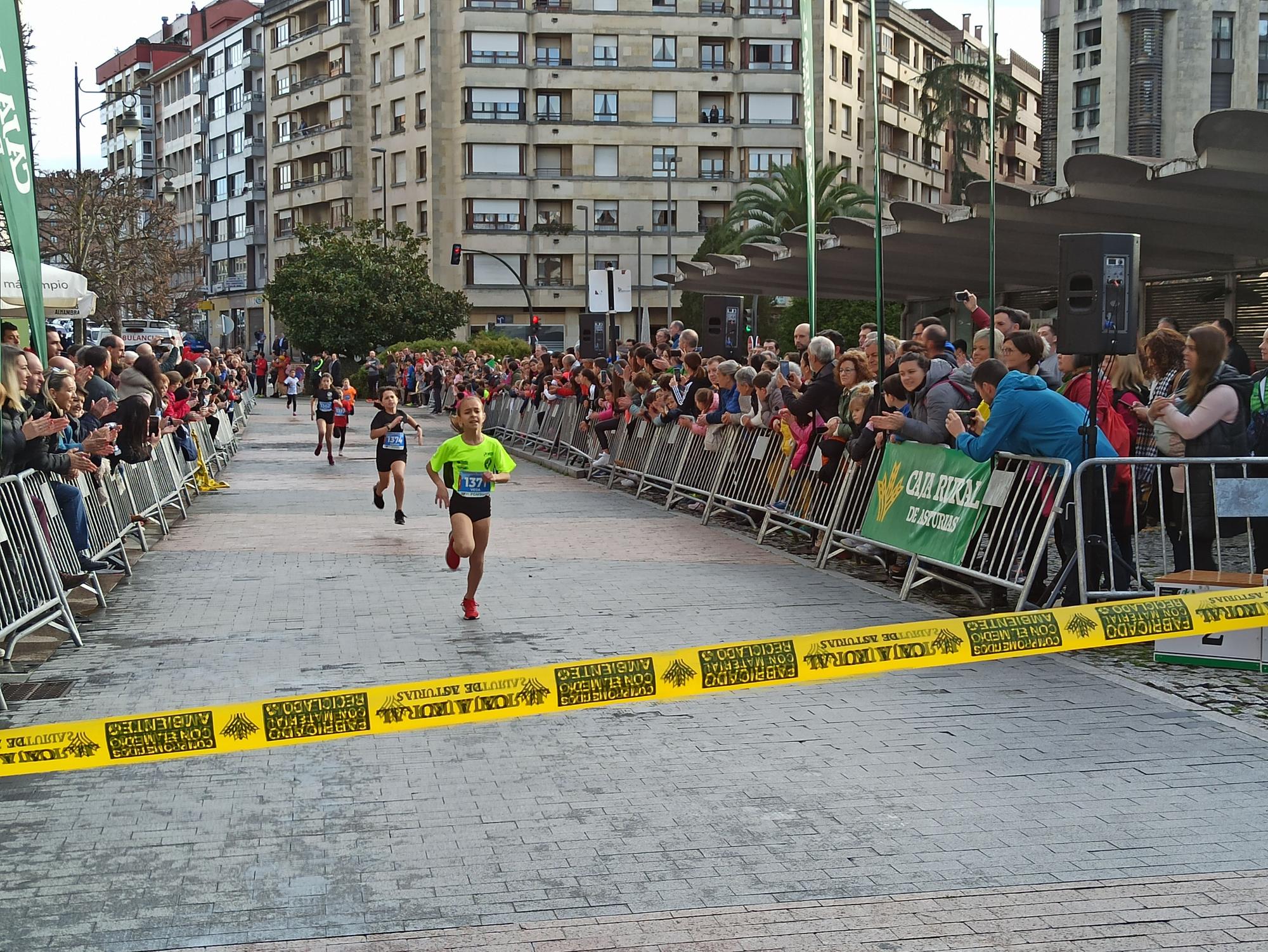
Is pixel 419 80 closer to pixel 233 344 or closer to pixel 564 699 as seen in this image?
pixel 233 344

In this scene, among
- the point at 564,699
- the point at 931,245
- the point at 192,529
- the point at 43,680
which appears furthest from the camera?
the point at 931,245

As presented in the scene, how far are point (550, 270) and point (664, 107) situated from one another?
10.4 m

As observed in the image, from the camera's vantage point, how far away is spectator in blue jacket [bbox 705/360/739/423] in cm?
1599

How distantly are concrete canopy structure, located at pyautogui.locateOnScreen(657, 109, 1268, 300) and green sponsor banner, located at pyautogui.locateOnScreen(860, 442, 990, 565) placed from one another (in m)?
4.76

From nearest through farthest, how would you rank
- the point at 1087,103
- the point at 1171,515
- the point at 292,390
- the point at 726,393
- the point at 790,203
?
the point at 1171,515, the point at 726,393, the point at 292,390, the point at 790,203, the point at 1087,103

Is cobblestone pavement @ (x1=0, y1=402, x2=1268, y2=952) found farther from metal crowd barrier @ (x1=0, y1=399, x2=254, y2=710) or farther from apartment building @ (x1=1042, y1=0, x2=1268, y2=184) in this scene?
apartment building @ (x1=1042, y1=0, x2=1268, y2=184)

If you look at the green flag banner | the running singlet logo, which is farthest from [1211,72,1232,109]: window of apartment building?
the green flag banner

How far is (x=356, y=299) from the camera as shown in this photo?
221 feet

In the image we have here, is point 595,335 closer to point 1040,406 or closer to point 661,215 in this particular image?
point 1040,406

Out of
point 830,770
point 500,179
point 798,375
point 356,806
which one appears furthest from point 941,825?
point 500,179

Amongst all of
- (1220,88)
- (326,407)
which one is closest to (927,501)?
(326,407)

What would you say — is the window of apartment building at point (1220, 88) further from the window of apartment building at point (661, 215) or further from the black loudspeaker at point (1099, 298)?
the black loudspeaker at point (1099, 298)

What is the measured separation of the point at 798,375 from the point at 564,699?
9216 mm

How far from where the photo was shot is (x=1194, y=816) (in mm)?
5617
